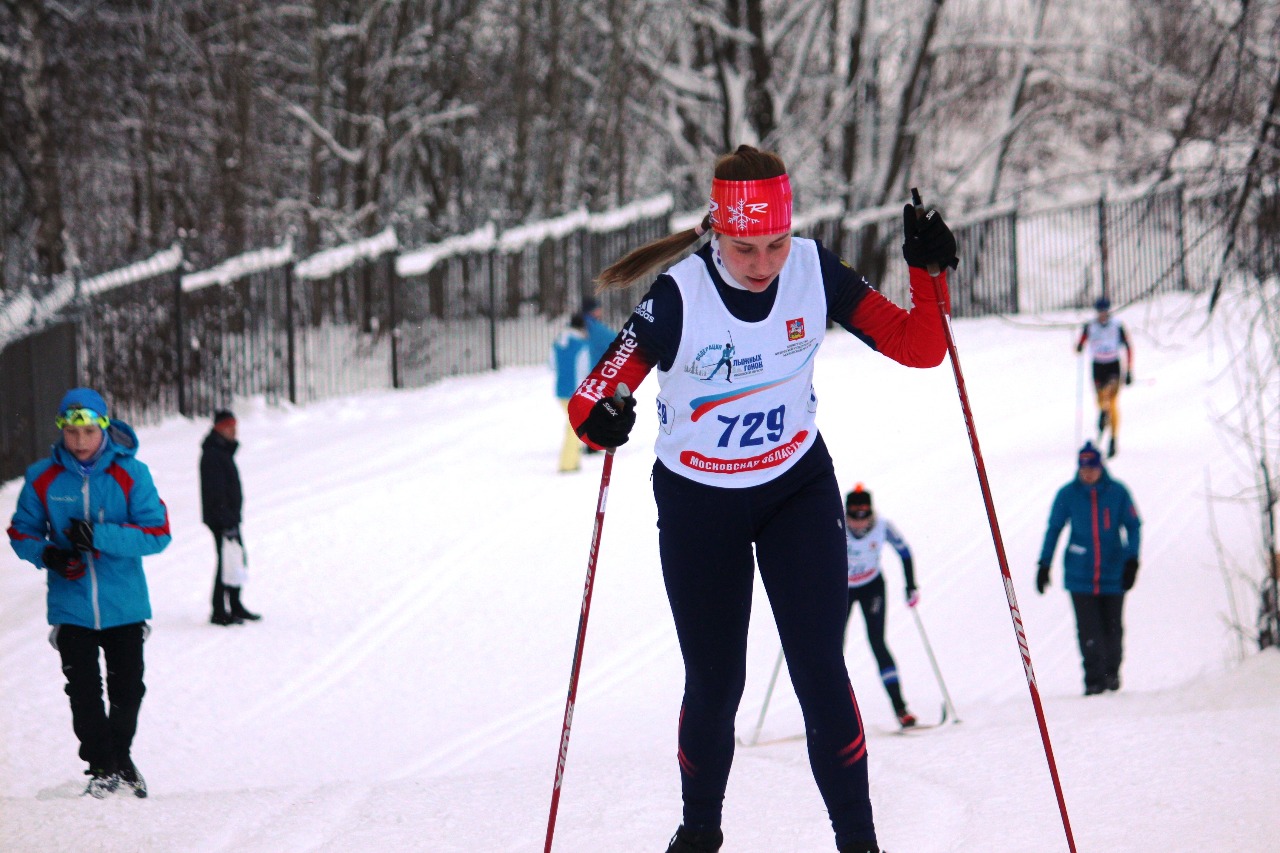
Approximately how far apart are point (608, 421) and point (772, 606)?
2.13 feet

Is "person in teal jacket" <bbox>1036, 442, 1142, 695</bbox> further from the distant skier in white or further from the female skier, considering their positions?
the female skier

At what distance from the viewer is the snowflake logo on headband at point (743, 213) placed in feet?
11.6

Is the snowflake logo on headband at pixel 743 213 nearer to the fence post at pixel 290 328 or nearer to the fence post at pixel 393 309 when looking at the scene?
the fence post at pixel 290 328

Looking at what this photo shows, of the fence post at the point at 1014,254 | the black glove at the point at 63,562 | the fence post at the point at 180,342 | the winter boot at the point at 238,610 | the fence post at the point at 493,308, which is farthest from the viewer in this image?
the fence post at the point at 1014,254

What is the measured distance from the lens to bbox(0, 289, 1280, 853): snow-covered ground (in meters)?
4.68

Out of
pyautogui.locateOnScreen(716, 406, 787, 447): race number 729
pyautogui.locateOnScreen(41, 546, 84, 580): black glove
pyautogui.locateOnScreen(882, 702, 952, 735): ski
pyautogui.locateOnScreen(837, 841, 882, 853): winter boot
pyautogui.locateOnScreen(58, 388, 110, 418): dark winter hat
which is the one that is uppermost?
pyautogui.locateOnScreen(716, 406, 787, 447): race number 729

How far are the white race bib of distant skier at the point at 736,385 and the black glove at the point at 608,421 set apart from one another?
109 mm

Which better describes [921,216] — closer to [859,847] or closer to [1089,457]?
[859,847]

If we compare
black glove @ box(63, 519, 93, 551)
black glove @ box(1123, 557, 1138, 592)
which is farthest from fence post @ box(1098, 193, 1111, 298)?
black glove @ box(63, 519, 93, 551)

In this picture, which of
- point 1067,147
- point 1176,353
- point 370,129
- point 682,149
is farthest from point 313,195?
point 1067,147

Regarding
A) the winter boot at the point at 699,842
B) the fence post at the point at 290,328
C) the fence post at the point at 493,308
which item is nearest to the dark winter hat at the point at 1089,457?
the winter boot at the point at 699,842

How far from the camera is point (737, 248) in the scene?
355cm

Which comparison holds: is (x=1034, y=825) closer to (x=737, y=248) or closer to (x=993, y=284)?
(x=737, y=248)

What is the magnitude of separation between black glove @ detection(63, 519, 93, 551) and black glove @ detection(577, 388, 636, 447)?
8.78ft
